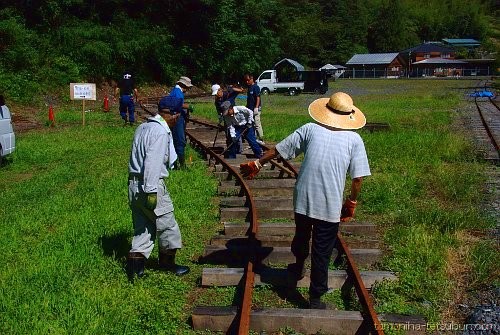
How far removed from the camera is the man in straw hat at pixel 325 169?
4539 millimetres

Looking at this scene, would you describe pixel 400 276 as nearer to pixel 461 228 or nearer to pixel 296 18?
pixel 461 228

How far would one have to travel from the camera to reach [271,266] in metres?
5.82

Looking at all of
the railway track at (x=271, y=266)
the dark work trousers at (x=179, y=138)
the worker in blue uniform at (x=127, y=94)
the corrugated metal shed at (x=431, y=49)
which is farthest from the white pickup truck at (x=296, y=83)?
the corrugated metal shed at (x=431, y=49)

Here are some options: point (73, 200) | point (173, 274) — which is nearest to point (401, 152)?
point (73, 200)

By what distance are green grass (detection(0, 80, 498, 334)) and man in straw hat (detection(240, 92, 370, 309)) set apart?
0.62 metres

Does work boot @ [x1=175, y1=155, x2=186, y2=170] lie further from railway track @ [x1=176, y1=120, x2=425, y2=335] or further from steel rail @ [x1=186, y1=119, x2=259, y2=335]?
steel rail @ [x1=186, y1=119, x2=259, y2=335]

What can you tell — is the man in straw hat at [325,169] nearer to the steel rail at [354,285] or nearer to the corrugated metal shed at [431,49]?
the steel rail at [354,285]

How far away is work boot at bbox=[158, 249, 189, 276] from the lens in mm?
5609

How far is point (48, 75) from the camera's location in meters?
30.2

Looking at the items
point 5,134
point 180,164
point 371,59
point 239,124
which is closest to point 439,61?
point 371,59

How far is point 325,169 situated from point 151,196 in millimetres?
1596

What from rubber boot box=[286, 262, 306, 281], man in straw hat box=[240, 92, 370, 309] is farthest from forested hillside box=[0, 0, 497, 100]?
man in straw hat box=[240, 92, 370, 309]

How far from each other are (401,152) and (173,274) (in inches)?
320

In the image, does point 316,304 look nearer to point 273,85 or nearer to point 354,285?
point 354,285
